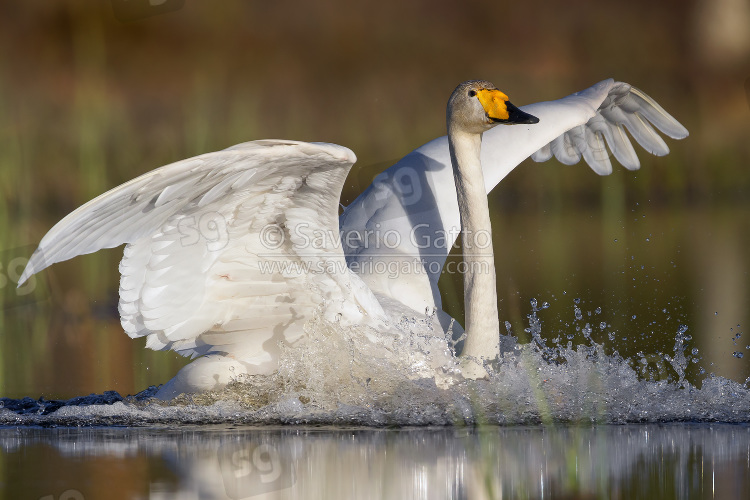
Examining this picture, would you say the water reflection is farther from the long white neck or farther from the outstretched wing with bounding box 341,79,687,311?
the outstretched wing with bounding box 341,79,687,311

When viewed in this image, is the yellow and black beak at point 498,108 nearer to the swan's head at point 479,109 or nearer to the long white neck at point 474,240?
the swan's head at point 479,109

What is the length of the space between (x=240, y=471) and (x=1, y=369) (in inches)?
133

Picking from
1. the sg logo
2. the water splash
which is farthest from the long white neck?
the sg logo

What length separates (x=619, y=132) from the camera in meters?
8.84

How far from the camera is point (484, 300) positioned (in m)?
6.54

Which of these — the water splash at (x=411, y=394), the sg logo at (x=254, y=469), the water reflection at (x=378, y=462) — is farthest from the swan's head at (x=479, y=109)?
the sg logo at (x=254, y=469)

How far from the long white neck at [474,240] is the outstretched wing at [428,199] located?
1.52ft

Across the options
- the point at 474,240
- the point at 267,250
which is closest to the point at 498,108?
the point at 474,240

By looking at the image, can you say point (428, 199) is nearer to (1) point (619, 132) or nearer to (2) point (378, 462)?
(1) point (619, 132)

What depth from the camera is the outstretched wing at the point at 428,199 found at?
7133 millimetres

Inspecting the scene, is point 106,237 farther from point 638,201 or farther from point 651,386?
point 638,201

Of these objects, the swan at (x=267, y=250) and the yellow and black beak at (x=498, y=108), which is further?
the yellow and black beak at (x=498, y=108)

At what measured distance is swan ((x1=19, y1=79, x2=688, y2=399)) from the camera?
5.39 metres

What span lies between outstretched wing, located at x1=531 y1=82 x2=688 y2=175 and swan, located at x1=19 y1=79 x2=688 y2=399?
1876 mm
